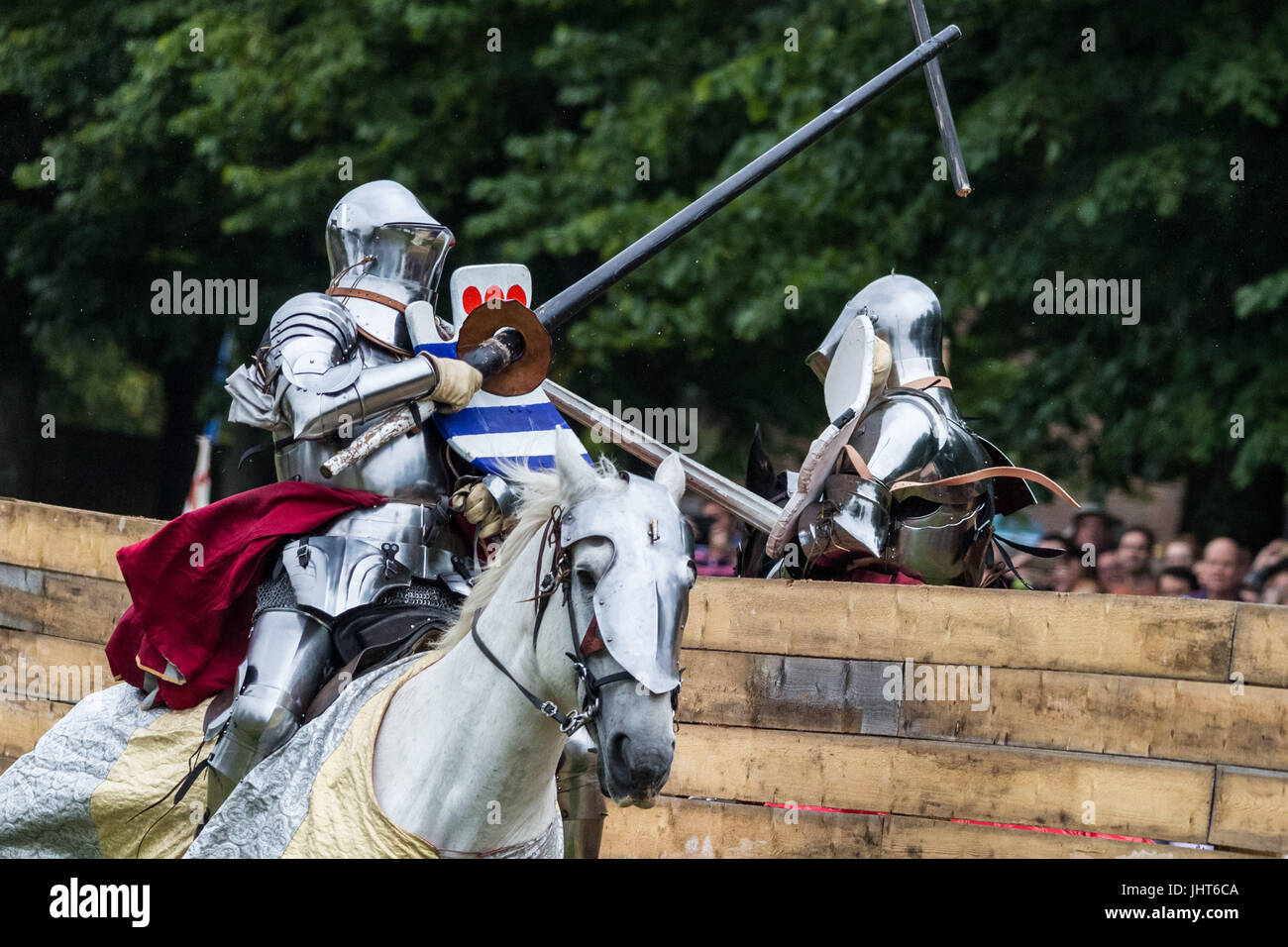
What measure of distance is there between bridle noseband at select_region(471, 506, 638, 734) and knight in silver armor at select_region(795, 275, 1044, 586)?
2.19 m

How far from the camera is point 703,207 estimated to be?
570cm

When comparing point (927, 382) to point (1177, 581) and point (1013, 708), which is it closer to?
point (1013, 708)

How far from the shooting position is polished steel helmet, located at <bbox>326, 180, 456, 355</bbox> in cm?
524

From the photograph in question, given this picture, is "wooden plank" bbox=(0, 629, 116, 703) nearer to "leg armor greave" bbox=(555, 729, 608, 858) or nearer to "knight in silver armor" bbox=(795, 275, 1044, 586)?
"leg armor greave" bbox=(555, 729, 608, 858)

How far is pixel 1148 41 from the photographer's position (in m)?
9.79

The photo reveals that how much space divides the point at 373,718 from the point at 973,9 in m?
7.51

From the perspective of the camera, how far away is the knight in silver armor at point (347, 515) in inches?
176

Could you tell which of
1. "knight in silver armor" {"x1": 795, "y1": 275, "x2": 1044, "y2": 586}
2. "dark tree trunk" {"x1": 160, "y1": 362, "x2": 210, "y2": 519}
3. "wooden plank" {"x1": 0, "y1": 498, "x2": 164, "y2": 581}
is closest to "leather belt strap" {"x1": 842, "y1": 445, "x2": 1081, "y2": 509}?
"knight in silver armor" {"x1": 795, "y1": 275, "x2": 1044, "y2": 586}

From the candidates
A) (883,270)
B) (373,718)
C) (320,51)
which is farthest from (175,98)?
(373,718)

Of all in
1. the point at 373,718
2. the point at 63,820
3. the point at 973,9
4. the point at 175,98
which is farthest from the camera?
the point at 175,98

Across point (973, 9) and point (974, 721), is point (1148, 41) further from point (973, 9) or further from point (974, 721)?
point (974, 721)

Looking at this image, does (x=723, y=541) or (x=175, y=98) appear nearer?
(x=723, y=541)

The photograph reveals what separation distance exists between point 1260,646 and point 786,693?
4.64 feet
